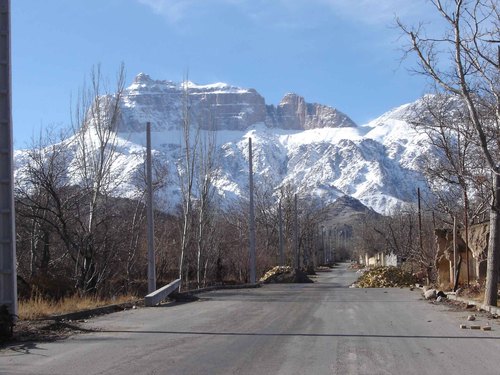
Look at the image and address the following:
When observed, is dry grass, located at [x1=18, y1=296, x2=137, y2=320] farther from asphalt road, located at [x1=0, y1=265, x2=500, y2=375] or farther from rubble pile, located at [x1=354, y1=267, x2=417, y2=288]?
rubble pile, located at [x1=354, y1=267, x2=417, y2=288]

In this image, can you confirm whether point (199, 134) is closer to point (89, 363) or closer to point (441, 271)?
point (441, 271)

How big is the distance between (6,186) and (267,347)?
649 centimetres

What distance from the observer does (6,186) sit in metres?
13.6

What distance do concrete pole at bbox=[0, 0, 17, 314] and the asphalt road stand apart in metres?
1.83

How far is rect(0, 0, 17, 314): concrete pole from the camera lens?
43.8 ft

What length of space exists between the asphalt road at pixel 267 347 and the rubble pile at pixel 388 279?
25463 millimetres

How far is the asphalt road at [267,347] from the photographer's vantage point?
9266 mm

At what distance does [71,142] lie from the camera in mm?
35938

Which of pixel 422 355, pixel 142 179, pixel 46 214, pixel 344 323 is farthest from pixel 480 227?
pixel 142 179

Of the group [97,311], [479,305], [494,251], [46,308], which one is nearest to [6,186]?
[46,308]

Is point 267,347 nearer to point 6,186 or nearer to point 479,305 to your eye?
point 6,186

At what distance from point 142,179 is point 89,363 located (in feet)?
127

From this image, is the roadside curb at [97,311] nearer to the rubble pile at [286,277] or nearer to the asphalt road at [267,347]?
the asphalt road at [267,347]

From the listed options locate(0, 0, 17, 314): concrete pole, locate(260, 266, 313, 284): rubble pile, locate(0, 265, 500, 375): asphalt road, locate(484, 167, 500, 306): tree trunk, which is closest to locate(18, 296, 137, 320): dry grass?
locate(0, 265, 500, 375): asphalt road
